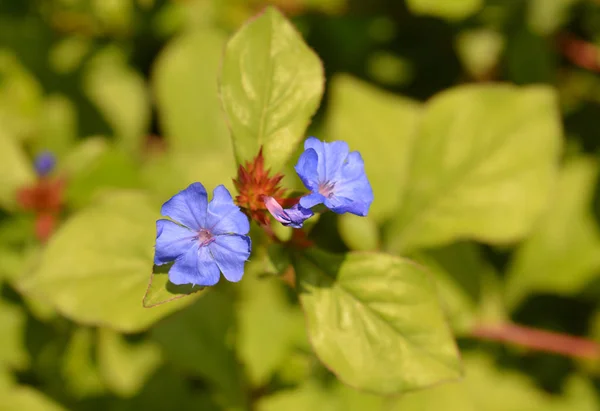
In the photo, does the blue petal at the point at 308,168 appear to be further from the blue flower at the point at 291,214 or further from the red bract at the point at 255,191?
the red bract at the point at 255,191

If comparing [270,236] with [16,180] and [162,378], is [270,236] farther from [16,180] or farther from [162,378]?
[16,180]

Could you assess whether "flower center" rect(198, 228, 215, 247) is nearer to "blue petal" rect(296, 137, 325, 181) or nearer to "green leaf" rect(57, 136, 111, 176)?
"blue petal" rect(296, 137, 325, 181)

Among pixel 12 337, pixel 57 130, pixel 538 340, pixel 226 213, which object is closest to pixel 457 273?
pixel 538 340

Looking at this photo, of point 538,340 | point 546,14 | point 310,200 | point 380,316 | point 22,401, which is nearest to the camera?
point 310,200

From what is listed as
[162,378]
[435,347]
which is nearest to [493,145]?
[435,347]

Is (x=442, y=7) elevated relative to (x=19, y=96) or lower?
elevated

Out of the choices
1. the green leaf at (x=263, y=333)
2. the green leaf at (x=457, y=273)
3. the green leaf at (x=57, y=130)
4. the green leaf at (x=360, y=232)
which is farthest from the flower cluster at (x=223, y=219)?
the green leaf at (x=57, y=130)

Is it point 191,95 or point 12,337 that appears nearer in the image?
point 12,337

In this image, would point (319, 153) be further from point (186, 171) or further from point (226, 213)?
point (186, 171)
